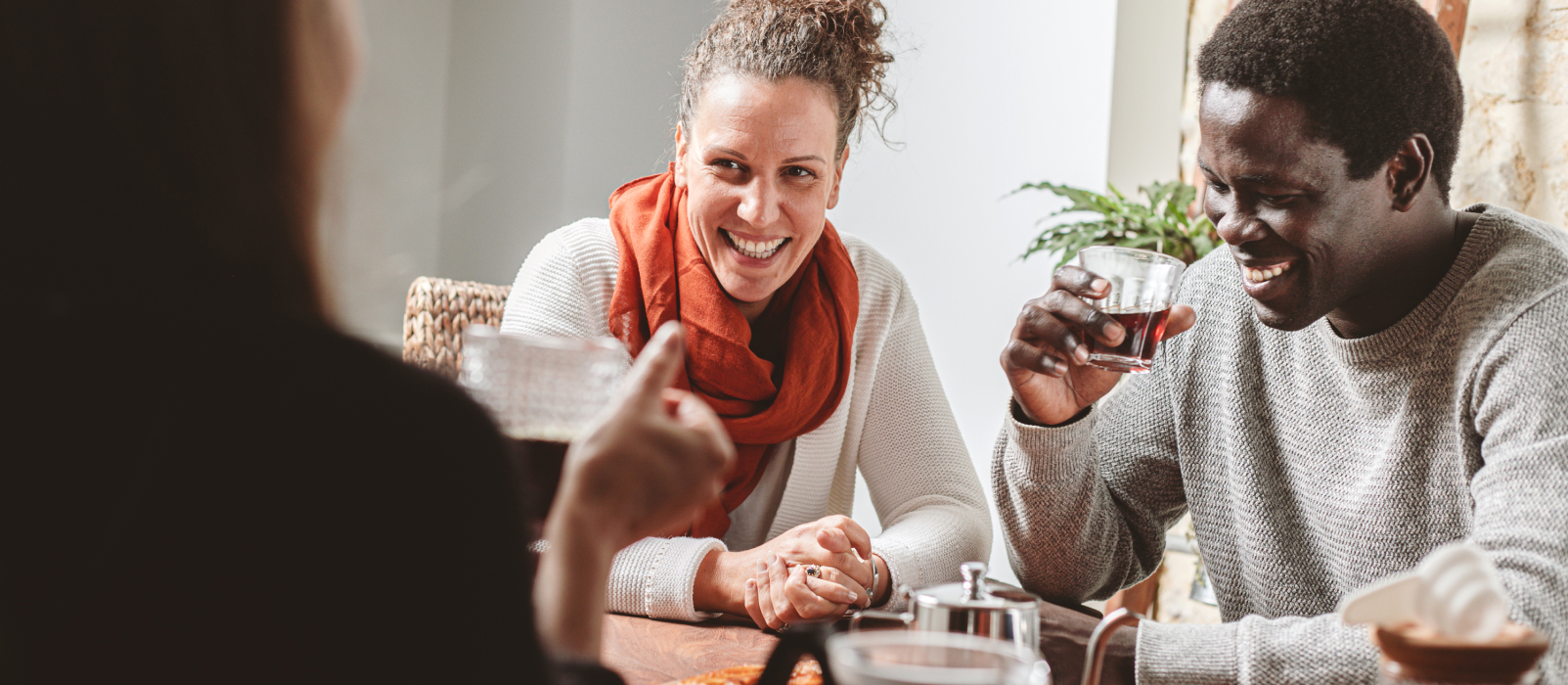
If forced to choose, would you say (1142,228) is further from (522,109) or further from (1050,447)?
(522,109)

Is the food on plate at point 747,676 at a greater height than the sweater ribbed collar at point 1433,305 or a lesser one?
lesser

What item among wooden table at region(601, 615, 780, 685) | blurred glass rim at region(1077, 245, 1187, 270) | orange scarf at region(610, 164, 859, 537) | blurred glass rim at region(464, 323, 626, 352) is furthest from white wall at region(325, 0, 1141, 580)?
blurred glass rim at region(464, 323, 626, 352)

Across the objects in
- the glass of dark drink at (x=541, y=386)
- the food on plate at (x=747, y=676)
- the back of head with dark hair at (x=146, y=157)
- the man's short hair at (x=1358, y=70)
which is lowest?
the food on plate at (x=747, y=676)

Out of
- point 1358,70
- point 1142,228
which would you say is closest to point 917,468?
point 1358,70

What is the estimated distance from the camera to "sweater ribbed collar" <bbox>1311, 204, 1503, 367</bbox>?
1193 mm

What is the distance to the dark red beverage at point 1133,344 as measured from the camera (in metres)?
1.19

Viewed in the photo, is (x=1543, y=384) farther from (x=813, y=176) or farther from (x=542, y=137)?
(x=542, y=137)

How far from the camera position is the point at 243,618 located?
0.50m

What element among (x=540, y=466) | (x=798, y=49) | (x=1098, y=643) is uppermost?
(x=798, y=49)

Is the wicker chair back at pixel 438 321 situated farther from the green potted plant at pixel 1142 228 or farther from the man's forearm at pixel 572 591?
the green potted plant at pixel 1142 228

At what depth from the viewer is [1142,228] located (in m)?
2.54

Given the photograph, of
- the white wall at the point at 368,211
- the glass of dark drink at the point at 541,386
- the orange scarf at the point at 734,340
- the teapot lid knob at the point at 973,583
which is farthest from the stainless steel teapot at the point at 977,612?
the orange scarf at the point at 734,340

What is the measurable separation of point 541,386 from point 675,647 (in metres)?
0.60

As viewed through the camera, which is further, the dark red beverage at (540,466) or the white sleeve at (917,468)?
the white sleeve at (917,468)
